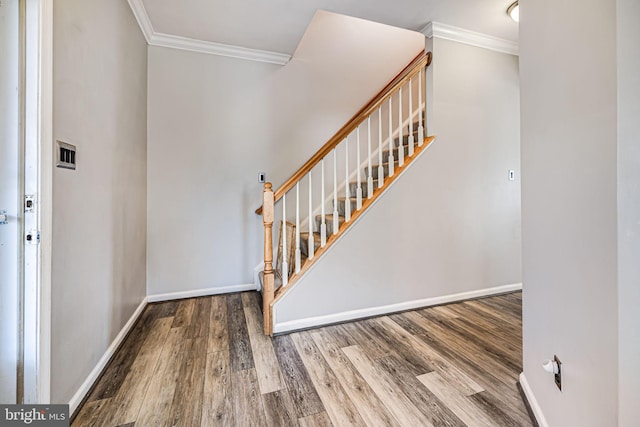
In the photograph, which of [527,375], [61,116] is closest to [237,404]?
[527,375]

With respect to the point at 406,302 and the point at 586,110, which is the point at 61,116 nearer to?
the point at 586,110

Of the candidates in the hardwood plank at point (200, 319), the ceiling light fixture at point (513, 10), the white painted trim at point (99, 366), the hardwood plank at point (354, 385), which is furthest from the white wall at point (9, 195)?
the ceiling light fixture at point (513, 10)

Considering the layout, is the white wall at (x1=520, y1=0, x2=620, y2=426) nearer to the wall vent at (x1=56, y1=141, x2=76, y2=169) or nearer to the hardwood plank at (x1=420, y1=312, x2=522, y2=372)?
the hardwood plank at (x1=420, y1=312, x2=522, y2=372)

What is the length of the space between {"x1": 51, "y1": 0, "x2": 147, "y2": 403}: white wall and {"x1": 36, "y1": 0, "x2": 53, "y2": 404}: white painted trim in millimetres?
61

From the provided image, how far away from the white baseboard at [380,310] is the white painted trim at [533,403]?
1057 mm

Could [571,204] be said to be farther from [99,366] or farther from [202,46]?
[202,46]

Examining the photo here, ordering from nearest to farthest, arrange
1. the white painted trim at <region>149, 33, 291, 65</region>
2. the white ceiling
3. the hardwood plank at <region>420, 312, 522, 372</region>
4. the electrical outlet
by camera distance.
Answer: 1. the electrical outlet
2. the hardwood plank at <region>420, 312, 522, 372</region>
3. the white ceiling
4. the white painted trim at <region>149, 33, 291, 65</region>

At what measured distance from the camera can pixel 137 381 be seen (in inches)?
60.1

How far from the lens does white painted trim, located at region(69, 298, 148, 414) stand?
4.29 feet

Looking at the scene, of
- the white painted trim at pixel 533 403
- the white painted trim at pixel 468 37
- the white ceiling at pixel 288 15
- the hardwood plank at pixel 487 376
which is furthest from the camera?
the white painted trim at pixel 468 37

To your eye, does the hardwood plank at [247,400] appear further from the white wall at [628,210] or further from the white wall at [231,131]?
the white wall at [231,131]

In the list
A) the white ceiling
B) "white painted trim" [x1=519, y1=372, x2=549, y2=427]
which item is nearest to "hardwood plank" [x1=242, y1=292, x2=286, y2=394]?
"white painted trim" [x1=519, y1=372, x2=549, y2=427]

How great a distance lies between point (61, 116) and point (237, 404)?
160 cm

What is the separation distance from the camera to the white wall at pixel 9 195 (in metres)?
1.01
